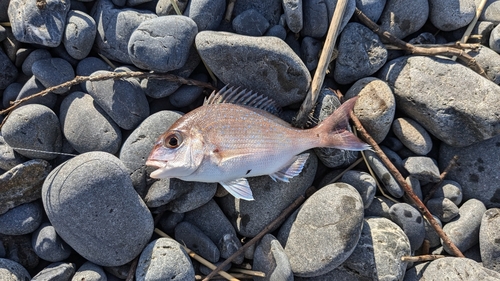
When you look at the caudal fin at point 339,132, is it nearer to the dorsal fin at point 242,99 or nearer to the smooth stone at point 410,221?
the dorsal fin at point 242,99

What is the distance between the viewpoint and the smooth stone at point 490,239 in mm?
4382

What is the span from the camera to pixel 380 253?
14.1 ft

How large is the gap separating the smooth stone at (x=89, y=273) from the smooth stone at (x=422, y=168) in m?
4.20

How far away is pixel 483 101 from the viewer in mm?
4352

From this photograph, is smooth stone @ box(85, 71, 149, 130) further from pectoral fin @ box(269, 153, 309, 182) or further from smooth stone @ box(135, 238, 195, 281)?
pectoral fin @ box(269, 153, 309, 182)

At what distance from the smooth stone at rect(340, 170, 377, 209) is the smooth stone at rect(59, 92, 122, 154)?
3122 mm

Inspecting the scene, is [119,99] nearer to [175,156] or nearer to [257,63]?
[175,156]

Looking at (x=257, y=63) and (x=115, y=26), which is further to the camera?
(x=115, y=26)

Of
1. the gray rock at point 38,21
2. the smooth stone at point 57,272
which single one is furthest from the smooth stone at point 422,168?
the gray rock at point 38,21

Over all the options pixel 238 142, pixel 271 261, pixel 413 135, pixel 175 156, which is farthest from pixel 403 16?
pixel 271 261

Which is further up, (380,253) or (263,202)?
(263,202)

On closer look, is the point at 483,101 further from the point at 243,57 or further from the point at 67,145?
the point at 67,145

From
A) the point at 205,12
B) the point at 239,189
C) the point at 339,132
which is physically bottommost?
the point at 239,189

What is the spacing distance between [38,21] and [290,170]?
145 inches
